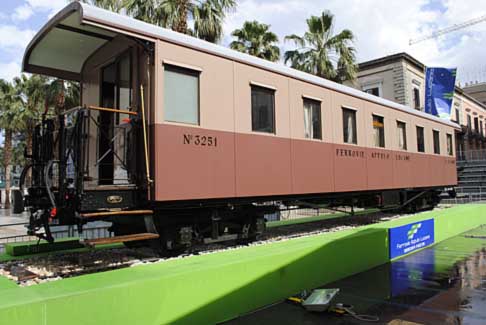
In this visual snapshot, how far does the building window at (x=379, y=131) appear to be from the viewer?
9.74 m

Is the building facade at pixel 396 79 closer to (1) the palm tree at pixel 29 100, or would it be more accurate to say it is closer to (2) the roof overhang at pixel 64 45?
(1) the palm tree at pixel 29 100

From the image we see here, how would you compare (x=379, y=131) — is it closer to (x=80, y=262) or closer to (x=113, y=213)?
(x=113, y=213)

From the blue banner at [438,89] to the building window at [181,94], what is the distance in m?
24.6

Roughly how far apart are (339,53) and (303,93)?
14080mm

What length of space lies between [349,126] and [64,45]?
19.5ft

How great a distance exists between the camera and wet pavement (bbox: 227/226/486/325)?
4320mm

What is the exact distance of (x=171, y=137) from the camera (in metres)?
5.33

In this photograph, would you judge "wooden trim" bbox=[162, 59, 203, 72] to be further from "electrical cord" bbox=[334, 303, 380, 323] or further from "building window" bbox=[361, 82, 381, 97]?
"building window" bbox=[361, 82, 381, 97]

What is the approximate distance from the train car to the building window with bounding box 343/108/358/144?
0.20 meters

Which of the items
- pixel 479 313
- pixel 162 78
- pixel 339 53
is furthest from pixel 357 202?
pixel 339 53

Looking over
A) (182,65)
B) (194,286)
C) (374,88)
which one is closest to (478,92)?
(374,88)

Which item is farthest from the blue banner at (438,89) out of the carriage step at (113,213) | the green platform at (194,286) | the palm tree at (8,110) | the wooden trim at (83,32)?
the palm tree at (8,110)

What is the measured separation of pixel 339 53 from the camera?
2039 cm

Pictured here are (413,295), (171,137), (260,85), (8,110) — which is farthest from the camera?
(8,110)
